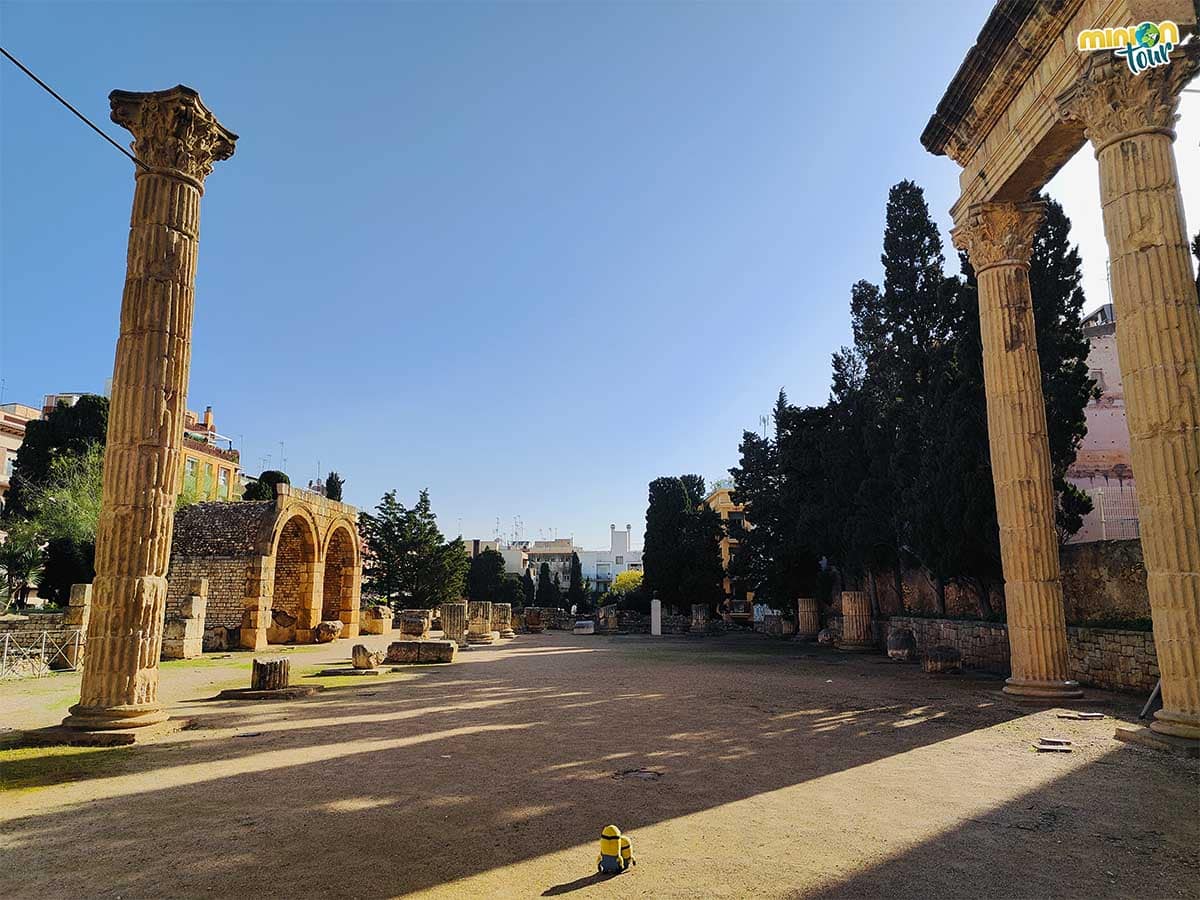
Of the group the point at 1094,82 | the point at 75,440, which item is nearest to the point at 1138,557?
the point at 1094,82

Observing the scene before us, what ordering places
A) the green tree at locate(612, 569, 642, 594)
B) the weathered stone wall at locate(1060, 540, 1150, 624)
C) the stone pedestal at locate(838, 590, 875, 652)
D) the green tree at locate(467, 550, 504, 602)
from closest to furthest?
the weathered stone wall at locate(1060, 540, 1150, 624), the stone pedestal at locate(838, 590, 875, 652), the green tree at locate(467, 550, 504, 602), the green tree at locate(612, 569, 642, 594)

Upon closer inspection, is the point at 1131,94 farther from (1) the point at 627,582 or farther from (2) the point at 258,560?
(1) the point at 627,582

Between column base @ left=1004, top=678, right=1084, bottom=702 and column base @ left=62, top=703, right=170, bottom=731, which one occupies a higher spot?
column base @ left=62, top=703, right=170, bottom=731

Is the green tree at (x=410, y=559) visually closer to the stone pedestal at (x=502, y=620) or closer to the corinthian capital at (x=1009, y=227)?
the stone pedestal at (x=502, y=620)

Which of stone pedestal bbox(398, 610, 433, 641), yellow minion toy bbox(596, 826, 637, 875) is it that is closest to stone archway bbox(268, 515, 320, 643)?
stone pedestal bbox(398, 610, 433, 641)

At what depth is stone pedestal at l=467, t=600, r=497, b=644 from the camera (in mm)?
25359

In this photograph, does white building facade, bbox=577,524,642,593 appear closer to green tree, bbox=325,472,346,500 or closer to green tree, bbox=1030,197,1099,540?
green tree, bbox=325,472,346,500

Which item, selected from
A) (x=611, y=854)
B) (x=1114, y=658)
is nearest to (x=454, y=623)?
(x=1114, y=658)

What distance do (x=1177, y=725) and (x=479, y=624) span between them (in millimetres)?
21975

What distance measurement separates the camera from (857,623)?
22.1 m

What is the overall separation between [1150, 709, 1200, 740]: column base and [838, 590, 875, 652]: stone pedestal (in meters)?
15.3

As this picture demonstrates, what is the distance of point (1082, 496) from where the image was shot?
15.7 m

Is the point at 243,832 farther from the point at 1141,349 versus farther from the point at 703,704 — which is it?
the point at 1141,349

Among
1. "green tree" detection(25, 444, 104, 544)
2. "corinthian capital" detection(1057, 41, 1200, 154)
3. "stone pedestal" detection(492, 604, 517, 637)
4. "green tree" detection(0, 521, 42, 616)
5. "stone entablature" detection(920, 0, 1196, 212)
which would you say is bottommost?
"stone pedestal" detection(492, 604, 517, 637)
